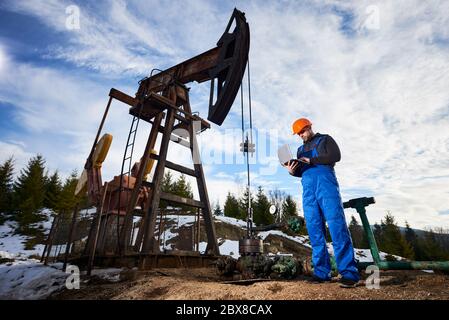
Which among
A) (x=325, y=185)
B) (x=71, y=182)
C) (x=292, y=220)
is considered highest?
(x=71, y=182)

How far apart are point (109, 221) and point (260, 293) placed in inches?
209

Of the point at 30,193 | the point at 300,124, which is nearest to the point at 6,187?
the point at 30,193

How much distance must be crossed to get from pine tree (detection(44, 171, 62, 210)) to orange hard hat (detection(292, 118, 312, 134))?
33281 millimetres

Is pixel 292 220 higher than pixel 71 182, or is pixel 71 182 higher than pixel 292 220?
pixel 71 182

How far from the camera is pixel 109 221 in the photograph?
631 centimetres

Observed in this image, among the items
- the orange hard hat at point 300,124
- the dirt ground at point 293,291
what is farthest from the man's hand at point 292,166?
the dirt ground at point 293,291

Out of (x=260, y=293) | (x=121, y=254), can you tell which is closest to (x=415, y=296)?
(x=260, y=293)

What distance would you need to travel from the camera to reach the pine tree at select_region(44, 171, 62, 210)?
2983 centimetres

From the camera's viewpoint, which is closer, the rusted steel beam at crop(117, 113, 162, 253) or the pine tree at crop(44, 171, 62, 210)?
the rusted steel beam at crop(117, 113, 162, 253)

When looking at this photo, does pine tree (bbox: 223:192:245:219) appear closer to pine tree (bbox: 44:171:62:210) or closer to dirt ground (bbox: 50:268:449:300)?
pine tree (bbox: 44:171:62:210)

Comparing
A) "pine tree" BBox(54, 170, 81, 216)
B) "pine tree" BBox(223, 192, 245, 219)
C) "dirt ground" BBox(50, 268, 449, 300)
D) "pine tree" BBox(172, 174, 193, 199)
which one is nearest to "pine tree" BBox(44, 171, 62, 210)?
"pine tree" BBox(54, 170, 81, 216)

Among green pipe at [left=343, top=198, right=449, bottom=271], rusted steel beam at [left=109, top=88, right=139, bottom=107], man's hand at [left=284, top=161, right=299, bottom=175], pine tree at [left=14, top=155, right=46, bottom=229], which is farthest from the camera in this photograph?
pine tree at [left=14, top=155, right=46, bottom=229]

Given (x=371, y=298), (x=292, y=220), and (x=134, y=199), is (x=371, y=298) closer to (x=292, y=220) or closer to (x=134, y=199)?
(x=292, y=220)
